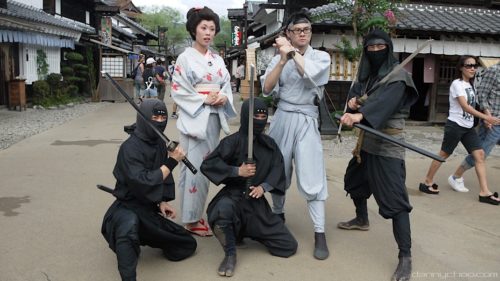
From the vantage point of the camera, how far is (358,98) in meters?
3.43

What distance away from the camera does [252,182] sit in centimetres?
354

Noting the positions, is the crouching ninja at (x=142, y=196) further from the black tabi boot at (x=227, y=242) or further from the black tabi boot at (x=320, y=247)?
the black tabi boot at (x=320, y=247)

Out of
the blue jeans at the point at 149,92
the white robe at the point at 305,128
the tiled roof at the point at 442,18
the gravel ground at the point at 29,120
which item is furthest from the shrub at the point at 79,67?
the white robe at the point at 305,128

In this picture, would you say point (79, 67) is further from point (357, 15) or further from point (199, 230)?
point (199, 230)

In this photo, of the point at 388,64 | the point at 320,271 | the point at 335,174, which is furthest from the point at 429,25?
the point at 320,271

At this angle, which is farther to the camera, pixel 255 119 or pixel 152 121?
pixel 255 119

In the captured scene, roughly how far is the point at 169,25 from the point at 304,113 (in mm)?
66769

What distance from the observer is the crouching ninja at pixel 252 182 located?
340 cm

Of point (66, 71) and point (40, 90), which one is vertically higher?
point (66, 71)

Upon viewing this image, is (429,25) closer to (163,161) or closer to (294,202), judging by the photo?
(294,202)

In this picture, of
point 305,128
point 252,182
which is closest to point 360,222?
point 305,128

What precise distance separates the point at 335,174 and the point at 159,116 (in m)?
4.06

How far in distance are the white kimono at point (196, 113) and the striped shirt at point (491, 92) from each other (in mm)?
3498

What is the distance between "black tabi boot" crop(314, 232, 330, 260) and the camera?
11.5 feet
